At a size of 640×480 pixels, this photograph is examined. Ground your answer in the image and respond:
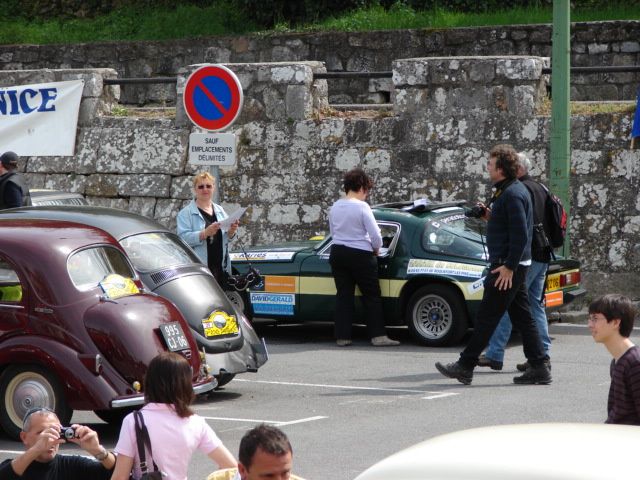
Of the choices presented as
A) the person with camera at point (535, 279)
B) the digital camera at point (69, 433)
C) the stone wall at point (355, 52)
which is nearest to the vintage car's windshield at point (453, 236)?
the person with camera at point (535, 279)

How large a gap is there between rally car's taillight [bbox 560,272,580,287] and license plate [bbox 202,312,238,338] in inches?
161

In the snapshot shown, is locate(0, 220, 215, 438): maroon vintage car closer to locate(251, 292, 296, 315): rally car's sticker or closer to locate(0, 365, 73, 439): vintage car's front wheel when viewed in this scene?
locate(0, 365, 73, 439): vintage car's front wheel

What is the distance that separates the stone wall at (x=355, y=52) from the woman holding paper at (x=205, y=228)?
659 centimetres

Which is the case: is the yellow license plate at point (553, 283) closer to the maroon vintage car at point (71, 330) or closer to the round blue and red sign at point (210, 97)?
the round blue and red sign at point (210, 97)

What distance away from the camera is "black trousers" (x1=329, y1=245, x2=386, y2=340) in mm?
12688

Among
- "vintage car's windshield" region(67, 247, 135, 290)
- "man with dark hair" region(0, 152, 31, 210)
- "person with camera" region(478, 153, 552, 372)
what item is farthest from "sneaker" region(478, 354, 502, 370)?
"man with dark hair" region(0, 152, 31, 210)

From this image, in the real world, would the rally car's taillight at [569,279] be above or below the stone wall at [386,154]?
below

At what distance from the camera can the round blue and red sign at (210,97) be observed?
13.3 metres

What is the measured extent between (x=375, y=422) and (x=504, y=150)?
2653mm

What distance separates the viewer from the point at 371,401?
9984mm

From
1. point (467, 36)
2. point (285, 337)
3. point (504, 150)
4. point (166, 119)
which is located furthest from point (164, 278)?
point (467, 36)

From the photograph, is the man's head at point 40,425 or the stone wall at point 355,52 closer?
the man's head at point 40,425

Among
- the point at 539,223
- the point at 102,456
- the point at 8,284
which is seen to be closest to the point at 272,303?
the point at 539,223

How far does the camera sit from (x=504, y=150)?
10.5 meters
